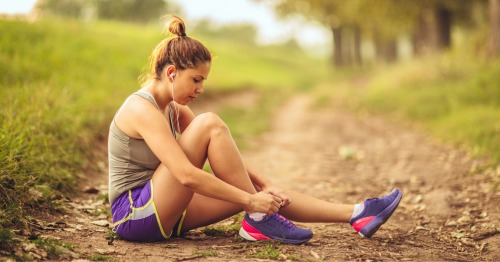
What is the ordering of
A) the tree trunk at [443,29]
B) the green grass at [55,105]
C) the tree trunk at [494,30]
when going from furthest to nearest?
the tree trunk at [443,29] → the tree trunk at [494,30] → the green grass at [55,105]

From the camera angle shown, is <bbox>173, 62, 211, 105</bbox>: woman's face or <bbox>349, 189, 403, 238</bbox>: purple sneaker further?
<bbox>349, 189, 403, 238</bbox>: purple sneaker

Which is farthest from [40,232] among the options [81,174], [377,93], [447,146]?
[377,93]

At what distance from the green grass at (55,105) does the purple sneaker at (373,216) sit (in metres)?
2.26

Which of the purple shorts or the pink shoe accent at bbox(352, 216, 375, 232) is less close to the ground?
the purple shorts

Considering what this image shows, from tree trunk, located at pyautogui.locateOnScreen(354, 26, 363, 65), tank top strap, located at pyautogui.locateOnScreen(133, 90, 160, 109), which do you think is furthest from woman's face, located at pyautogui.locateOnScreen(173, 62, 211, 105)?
tree trunk, located at pyautogui.locateOnScreen(354, 26, 363, 65)

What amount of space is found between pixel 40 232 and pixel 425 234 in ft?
9.00

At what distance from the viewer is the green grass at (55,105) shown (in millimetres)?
3854

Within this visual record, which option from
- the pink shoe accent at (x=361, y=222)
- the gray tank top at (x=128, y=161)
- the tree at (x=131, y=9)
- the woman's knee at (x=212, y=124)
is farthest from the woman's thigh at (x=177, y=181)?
the tree at (x=131, y=9)

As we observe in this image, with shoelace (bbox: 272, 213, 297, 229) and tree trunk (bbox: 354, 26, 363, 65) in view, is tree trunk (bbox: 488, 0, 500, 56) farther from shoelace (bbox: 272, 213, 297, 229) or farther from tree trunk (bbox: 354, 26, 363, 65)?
tree trunk (bbox: 354, 26, 363, 65)

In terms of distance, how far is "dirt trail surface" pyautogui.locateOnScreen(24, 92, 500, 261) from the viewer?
319 cm

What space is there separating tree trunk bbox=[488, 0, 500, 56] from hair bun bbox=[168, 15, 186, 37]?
920 centimetres

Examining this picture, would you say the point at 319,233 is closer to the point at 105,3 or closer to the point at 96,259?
the point at 96,259

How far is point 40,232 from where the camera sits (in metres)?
3.31

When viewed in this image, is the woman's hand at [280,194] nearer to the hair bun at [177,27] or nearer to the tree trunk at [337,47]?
the hair bun at [177,27]
